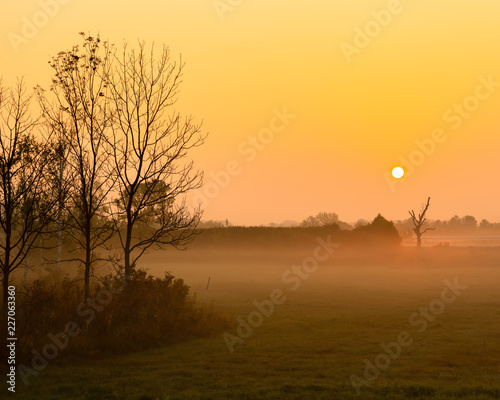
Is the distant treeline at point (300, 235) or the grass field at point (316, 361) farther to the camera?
the distant treeline at point (300, 235)

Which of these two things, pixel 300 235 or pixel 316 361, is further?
pixel 300 235

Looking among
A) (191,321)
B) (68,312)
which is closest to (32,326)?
(68,312)

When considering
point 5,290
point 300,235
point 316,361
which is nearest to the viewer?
point 316,361

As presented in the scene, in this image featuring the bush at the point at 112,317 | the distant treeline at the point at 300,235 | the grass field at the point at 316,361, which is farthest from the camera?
the distant treeline at the point at 300,235

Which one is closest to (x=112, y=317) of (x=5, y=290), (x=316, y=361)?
(x=5, y=290)

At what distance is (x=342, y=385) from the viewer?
13.2 metres

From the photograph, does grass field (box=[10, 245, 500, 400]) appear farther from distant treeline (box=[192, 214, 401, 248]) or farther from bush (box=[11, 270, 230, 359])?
distant treeline (box=[192, 214, 401, 248])

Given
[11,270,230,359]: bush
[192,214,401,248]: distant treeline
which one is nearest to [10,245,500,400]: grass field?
[11,270,230,359]: bush

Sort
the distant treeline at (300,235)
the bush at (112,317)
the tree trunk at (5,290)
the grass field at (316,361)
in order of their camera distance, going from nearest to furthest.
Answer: the grass field at (316,361)
the tree trunk at (5,290)
the bush at (112,317)
the distant treeline at (300,235)

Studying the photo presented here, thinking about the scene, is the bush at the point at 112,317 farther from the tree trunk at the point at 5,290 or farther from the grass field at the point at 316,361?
the grass field at the point at 316,361

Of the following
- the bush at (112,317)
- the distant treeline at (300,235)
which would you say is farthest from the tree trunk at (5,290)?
the distant treeline at (300,235)

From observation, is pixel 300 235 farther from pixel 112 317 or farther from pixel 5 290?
pixel 5 290

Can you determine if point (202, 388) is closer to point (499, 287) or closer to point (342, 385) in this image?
point (342, 385)

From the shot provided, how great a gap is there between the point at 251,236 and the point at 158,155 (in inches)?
2380
